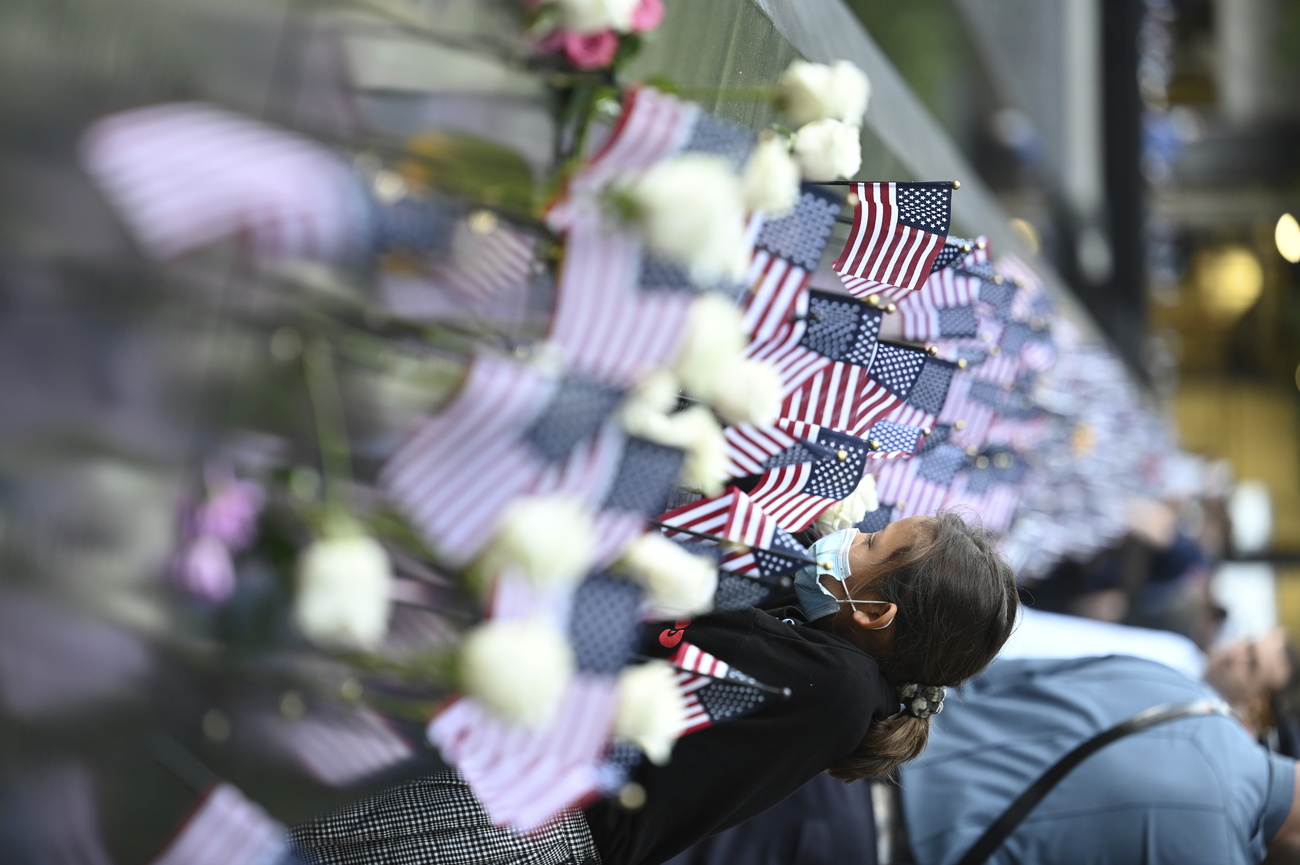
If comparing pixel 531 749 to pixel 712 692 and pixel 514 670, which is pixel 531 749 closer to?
pixel 514 670

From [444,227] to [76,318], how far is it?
1.67 feet

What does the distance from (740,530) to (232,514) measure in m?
1.04

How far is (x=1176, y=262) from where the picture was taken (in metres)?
17.7

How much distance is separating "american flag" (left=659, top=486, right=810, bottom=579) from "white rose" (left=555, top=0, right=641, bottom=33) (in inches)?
36.4

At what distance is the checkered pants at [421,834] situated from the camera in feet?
8.02

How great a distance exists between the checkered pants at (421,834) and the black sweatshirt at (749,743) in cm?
23

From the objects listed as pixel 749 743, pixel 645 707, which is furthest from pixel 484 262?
pixel 749 743

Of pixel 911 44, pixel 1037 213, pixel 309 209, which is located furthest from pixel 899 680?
pixel 1037 213

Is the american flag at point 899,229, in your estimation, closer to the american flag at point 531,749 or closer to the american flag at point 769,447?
the american flag at point 769,447

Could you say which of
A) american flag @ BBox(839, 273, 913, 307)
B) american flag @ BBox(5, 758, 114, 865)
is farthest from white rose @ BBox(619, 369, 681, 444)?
american flag @ BBox(839, 273, 913, 307)

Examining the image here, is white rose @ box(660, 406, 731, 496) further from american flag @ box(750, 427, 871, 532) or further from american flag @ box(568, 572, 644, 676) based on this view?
american flag @ box(750, 427, 871, 532)

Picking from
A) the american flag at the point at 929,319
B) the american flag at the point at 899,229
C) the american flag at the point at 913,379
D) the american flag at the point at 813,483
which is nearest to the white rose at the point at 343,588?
the american flag at the point at 813,483

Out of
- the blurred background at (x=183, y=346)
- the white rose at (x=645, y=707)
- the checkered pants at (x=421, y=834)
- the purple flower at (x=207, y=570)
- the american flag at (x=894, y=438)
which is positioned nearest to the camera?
the blurred background at (x=183, y=346)

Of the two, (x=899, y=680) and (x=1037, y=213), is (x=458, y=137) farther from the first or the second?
(x=1037, y=213)
